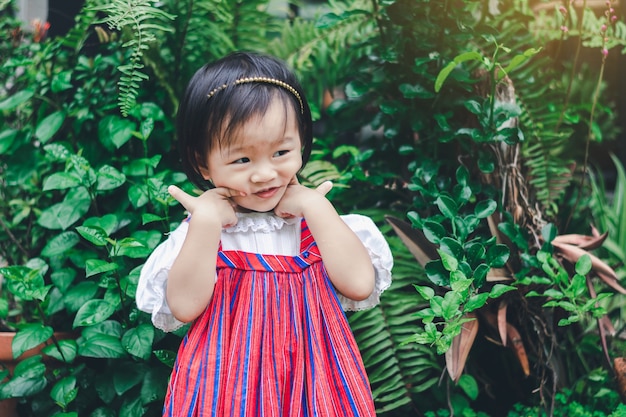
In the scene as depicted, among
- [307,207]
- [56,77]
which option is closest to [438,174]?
[307,207]

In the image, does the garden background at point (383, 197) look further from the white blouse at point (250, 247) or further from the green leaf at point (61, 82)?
the white blouse at point (250, 247)

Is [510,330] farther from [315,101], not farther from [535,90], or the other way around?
[315,101]

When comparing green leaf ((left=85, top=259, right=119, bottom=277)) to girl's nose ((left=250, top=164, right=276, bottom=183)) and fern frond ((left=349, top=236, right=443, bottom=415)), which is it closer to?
girl's nose ((left=250, top=164, right=276, bottom=183))

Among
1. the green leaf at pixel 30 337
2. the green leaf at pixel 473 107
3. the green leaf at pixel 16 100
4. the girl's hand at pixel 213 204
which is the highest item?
→ the green leaf at pixel 473 107

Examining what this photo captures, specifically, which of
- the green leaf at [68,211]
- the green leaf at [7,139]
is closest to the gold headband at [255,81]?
the green leaf at [68,211]

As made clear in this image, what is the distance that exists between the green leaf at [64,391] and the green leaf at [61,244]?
0.41m

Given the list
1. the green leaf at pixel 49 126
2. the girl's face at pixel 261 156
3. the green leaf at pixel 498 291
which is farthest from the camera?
the green leaf at pixel 49 126

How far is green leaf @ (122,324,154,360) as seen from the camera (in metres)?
1.81

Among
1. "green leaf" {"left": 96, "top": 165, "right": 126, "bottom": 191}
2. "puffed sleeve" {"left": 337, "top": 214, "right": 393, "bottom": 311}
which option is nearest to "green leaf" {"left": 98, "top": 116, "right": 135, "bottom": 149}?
"green leaf" {"left": 96, "top": 165, "right": 126, "bottom": 191}

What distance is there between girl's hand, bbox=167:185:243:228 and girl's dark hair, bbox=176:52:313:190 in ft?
0.33

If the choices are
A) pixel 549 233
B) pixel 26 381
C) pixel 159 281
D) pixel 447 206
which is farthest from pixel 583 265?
pixel 26 381

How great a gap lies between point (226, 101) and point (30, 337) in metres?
0.99

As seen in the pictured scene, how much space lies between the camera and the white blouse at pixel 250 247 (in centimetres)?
155

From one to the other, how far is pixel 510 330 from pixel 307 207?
888 mm
